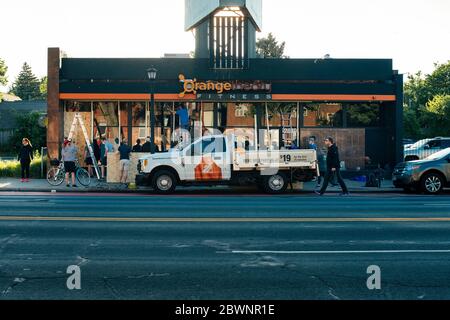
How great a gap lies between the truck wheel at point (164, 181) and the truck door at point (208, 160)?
545 millimetres

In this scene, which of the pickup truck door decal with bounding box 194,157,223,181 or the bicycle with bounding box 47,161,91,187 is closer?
the pickup truck door decal with bounding box 194,157,223,181

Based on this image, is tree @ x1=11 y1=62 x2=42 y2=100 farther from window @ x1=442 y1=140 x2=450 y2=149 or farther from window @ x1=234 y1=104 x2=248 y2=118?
window @ x1=234 y1=104 x2=248 y2=118

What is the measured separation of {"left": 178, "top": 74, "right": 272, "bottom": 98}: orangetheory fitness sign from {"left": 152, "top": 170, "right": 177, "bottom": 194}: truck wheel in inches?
294

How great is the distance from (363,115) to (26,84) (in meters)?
134

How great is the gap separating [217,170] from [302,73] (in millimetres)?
9127

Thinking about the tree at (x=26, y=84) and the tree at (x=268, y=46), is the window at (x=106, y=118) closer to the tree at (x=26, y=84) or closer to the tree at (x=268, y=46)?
the tree at (x=268, y=46)

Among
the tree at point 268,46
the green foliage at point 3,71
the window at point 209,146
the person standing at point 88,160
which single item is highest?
the tree at point 268,46

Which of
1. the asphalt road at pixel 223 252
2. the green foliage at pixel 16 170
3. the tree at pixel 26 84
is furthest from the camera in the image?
the tree at pixel 26 84

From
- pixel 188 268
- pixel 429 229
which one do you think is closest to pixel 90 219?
pixel 188 268

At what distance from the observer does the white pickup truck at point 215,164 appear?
20984mm

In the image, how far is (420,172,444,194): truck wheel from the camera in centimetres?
2125

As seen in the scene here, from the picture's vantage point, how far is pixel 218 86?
2786cm

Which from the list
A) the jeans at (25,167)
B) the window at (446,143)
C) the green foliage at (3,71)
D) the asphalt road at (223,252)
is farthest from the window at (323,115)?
the green foliage at (3,71)

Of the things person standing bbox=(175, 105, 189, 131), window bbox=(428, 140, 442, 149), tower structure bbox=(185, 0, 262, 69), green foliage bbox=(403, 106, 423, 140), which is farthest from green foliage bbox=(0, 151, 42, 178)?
green foliage bbox=(403, 106, 423, 140)
